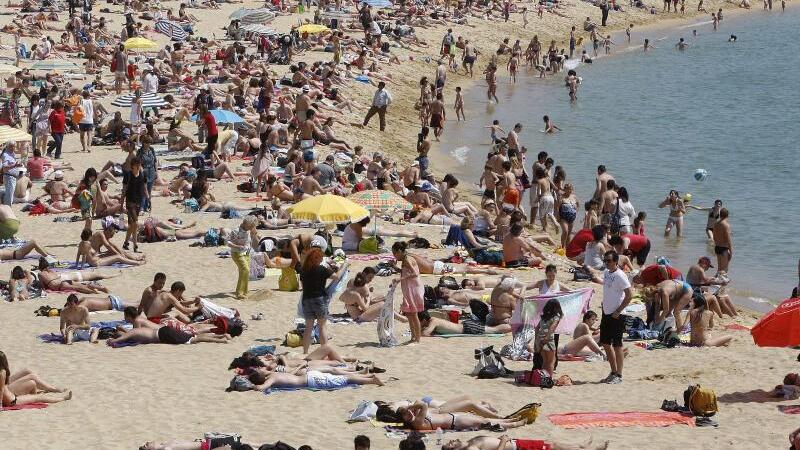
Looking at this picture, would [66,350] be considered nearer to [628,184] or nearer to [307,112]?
[307,112]

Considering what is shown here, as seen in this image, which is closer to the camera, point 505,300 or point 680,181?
point 505,300

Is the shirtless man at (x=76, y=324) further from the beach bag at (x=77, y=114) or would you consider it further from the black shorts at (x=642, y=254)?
the beach bag at (x=77, y=114)

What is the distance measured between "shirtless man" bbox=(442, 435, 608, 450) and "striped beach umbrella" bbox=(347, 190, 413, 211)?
8576 mm

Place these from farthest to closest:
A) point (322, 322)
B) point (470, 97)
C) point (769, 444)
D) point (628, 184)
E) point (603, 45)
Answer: point (603, 45)
point (470, 97)
point (628, 184)
point (322, 322)
point (769, 444)

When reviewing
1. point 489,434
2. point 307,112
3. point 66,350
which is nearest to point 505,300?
point 489,434

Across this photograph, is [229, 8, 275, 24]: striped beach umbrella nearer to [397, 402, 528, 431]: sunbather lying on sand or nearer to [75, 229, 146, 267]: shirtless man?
[75, 229, 146, 267]: shirtless man

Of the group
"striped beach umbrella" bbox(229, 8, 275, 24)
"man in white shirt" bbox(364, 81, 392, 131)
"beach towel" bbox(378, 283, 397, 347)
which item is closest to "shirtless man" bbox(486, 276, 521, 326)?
"beach towel" bbox(378, 283, 397, 347)

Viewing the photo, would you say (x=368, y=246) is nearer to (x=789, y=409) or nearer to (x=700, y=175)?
(x=789, y=409)

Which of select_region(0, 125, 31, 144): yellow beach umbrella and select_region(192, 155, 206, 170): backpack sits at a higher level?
select_region(0, 125, 31, 144): yellow beach umbrella

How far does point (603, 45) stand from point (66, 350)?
4449 cm

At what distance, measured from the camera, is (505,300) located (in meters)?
14.1

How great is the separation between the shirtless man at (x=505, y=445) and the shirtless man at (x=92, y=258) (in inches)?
315

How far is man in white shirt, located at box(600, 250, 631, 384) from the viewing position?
38.9 feet

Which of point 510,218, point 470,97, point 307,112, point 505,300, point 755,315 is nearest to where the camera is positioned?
point 505,300
